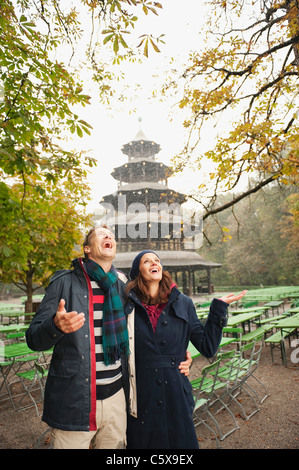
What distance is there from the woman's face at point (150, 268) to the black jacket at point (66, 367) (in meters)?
0.50

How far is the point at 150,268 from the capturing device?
1.99 metres

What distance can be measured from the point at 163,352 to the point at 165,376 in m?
0.14

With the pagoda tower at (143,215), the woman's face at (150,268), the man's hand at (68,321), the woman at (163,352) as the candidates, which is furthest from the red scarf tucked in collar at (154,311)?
the pagoda tower at (143,215)

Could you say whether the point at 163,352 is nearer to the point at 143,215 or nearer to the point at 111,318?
the point at 111,318

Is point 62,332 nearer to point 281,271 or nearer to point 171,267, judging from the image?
point 171,267

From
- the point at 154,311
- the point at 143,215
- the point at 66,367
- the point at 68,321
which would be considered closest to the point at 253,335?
the point at 154,311

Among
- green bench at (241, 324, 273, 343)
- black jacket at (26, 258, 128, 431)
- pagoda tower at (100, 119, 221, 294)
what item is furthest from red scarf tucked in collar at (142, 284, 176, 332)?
pagoda tower at (100, 119, 221, 294)

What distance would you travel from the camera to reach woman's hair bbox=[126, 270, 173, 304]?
6.46 feet

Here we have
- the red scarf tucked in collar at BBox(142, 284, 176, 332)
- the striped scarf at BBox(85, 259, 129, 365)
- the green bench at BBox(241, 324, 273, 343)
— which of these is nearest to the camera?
the striped scarf at BBox(85, 259, 129, 365)

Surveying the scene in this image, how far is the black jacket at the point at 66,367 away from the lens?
1.56m

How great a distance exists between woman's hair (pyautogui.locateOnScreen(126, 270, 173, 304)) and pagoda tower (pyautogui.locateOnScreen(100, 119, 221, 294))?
767 inches

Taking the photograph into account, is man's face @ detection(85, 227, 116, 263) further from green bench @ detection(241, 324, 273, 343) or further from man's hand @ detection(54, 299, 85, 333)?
green bench @ detection(241, 324, 273, 343)

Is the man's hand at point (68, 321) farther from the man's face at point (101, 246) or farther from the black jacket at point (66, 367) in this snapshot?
the man's face at point (101, 246)

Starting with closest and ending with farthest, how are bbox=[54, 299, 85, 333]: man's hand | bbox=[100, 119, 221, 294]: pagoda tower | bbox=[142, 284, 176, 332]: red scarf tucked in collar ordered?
1. bbox=[54, 299, 85, 333]: man's hand
2. bbox=[142, 284, 176, 332]: red scarf tucked in collar
3. bbox=[100, 119, 221, 294]: pagoda tower
